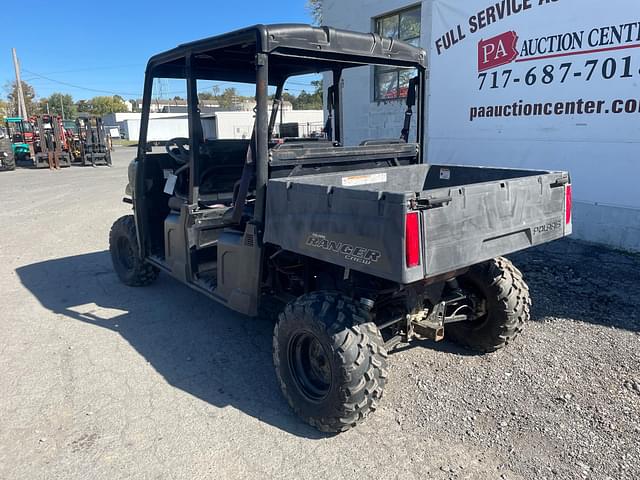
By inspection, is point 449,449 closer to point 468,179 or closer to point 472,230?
point 472,230

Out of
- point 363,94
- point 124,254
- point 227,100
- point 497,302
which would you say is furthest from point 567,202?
point 363,94

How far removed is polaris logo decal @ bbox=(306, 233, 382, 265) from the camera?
106 inches

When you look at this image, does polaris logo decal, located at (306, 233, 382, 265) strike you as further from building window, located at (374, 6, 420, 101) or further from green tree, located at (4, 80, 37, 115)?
green tree, located at (4, 80, 37, 115)

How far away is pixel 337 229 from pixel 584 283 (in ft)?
12.5

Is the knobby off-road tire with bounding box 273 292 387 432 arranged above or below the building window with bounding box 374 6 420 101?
below

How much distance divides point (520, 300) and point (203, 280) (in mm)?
2528

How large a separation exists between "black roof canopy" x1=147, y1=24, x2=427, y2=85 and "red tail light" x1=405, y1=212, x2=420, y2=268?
5.01 feet

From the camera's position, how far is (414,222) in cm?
255

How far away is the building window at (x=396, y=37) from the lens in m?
9.51

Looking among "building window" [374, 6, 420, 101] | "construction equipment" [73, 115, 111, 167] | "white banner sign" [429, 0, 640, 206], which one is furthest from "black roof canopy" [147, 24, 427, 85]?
"construction equipment" [73, 115, 111, 167]

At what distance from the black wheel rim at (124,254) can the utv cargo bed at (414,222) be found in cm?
306

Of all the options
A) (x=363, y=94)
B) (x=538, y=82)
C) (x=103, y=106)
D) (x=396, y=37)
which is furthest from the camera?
(x=103, y=106)

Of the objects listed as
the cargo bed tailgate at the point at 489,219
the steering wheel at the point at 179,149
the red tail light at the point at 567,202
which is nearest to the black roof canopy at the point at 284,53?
the steering wheel at the point at 179,149

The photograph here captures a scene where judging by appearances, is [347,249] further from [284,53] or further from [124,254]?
[124,254]
